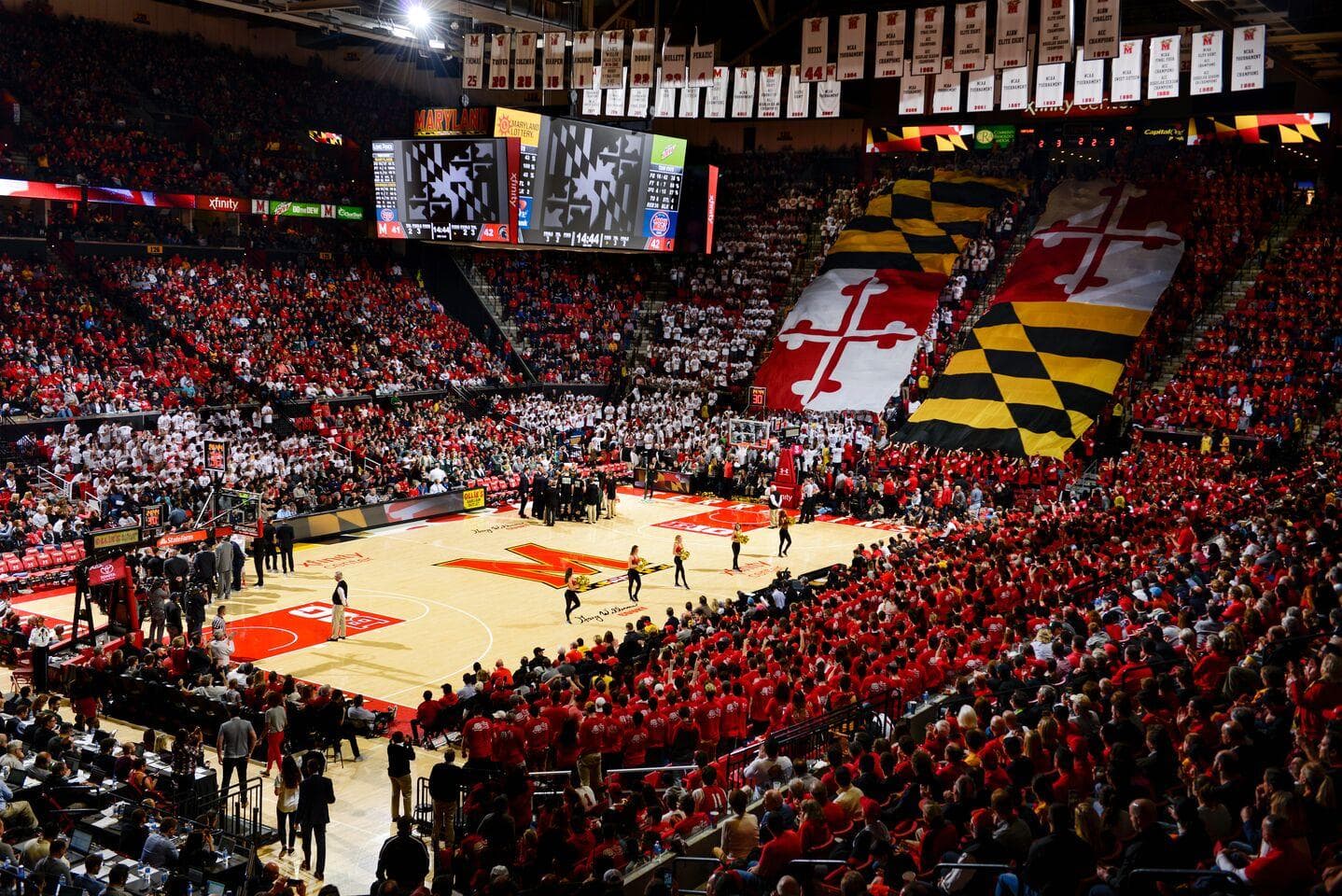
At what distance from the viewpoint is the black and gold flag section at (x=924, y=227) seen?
46.8 metres

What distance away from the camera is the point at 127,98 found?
41281 mm

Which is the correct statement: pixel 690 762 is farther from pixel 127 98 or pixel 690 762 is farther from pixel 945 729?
pixel 127 98

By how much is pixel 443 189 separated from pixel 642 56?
51.6ft

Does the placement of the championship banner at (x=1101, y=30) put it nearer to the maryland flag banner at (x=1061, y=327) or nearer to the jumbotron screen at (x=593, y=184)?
the maryland flag banner at (x=1061, y=327)

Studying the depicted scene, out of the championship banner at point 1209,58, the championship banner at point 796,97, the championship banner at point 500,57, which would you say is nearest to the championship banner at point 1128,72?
the championship banner at point 1209,58

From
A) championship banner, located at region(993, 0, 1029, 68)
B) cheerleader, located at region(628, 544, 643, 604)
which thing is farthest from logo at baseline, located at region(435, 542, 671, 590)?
championship banner, located at region(993, 0, 1029, 68)

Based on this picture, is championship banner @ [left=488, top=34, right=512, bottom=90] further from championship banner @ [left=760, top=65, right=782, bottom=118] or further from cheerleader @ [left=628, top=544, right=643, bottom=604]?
cheerleader @ [left=628, top=544, right=643, bottom=604]

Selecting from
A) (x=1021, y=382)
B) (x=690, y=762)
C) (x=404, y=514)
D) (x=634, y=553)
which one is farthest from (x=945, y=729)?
(x=1021, y=382)

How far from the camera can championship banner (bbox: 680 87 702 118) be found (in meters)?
30.0

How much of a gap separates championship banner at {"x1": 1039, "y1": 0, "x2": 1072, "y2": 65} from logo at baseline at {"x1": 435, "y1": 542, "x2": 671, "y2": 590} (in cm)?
1469

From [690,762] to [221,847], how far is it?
5222 millimetres

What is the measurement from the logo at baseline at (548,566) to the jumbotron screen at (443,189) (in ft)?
44.7

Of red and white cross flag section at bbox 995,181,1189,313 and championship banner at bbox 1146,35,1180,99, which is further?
red and white cross flag section at bbox 995,181,1189,313

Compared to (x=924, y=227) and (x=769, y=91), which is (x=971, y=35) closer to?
(x=769, y=91)
